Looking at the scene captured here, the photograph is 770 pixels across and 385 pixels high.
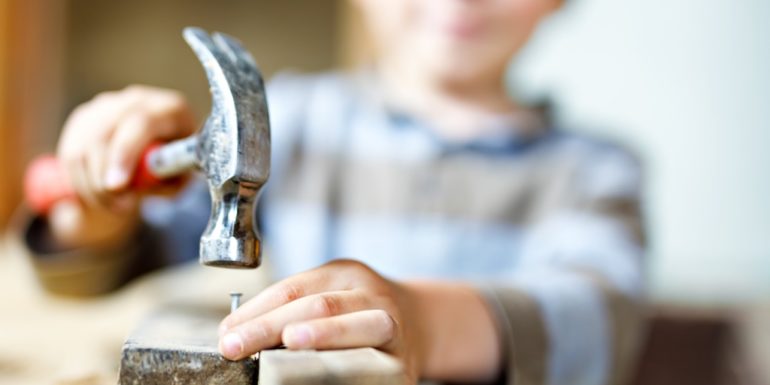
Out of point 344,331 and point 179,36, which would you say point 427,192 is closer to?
point 344,331

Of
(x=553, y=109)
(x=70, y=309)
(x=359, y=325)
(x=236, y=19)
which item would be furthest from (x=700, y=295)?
(x=236, y=19)

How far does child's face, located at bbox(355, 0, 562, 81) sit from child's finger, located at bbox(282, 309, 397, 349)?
76 centimetres

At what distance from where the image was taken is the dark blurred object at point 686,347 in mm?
1592

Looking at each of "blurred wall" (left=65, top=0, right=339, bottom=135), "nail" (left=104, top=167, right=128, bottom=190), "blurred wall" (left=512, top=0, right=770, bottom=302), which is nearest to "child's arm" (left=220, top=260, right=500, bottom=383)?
"nail" (left=104, top=167, right=128, bottom=190)

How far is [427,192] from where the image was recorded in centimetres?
123

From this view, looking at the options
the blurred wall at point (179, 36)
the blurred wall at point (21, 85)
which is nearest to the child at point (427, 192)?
the blurred wall at point (21, 85)

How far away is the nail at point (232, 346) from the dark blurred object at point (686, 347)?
1.36 metres

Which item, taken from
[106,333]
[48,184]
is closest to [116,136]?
[48,184]

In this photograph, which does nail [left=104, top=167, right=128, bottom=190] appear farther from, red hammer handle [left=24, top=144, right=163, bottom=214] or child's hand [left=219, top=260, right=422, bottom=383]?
child's hand [left=219, top=260, right=422, bottom=383]

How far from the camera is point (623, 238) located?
1.00 meters

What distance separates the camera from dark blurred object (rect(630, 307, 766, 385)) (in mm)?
1592

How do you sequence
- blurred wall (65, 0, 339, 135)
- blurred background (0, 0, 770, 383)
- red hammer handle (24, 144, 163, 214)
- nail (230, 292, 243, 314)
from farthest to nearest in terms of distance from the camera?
blurred wall (65, 0, 339, 135) → blurred background (0, 0, 770, 383) → red hammer handle (24, 144, 163, 214) → nail (230, 292, 243, 314)

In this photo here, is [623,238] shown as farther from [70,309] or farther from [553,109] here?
[70,309]

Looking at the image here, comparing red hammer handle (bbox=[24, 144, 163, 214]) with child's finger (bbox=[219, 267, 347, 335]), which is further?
red hammer handle (bbox=[24, 144, 163, 214])
